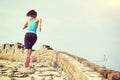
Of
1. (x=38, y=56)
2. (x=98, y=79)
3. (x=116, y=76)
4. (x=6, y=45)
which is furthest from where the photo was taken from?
(x=6, y=45)

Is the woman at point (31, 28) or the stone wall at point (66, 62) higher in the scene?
the woman at point (31, 28)

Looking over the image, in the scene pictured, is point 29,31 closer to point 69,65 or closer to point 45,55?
point 69,65

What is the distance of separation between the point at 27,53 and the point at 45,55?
545 centimetres

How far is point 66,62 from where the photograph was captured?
9.60 metres

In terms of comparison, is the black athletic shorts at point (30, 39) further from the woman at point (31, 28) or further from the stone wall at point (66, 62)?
the stone wall at point (66, 62)

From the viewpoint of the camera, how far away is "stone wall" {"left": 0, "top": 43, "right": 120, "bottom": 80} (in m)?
6.86

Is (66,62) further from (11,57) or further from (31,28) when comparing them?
(11,57)

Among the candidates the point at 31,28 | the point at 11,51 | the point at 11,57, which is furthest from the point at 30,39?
the point at 11,51

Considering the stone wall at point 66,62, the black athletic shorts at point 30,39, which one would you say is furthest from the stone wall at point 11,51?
the black athletic shorts at point 30,39

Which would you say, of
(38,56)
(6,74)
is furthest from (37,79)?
(38,56)

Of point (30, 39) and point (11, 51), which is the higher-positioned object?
point (30, 39)

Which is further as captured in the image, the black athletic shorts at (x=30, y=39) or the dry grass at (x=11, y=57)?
the dry grass at (x=11, y=57)

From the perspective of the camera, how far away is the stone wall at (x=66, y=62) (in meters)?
6.86

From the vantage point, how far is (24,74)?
8258 mm
